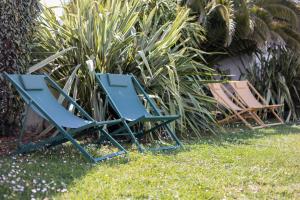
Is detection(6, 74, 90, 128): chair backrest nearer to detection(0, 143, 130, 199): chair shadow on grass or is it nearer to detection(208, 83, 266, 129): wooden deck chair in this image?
detection(0, 143, 130, 199): chair shadow on grass

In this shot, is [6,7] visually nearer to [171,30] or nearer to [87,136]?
[87,136]

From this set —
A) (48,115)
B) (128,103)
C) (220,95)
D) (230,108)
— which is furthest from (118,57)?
(230,108)

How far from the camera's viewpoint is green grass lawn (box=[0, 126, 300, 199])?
10.9ft

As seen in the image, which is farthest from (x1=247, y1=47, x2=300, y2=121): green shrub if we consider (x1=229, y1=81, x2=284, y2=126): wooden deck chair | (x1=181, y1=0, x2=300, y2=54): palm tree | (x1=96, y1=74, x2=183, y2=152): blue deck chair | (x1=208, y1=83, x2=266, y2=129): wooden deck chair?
(x1=96, y1=74, x2=183, y2=152): blue deck chair

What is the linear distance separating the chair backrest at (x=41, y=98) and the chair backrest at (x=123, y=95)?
655 millimetres

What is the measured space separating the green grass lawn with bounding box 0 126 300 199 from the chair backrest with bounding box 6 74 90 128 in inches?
14.8

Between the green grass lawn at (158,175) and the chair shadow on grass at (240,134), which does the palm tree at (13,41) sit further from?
the chair shadow on grass at (240,134)

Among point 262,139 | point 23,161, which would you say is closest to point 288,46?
point 262,139

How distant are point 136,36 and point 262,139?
2514 millimetres

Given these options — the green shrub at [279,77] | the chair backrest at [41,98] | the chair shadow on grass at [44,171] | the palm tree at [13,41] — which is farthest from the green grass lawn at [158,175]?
the green shrub at [279,77]

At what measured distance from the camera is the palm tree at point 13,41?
16.8 ft

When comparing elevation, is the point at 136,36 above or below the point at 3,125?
above

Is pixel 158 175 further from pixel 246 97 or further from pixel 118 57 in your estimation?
pixel 246 97

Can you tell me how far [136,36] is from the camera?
6625 mm
